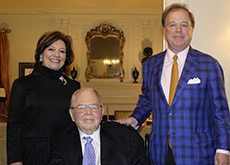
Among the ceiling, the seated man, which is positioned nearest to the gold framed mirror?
the ceiling

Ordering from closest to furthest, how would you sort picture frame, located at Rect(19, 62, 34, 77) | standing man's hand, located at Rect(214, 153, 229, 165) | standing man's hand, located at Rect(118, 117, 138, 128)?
standing man's hand, located at Rect(214, 153, 229, 165), standing man's hand, located at Rect(118, 117, 138, 128), picture frame, located at Rect(19, 62, 34, 77)

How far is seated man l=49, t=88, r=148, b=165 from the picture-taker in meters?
1.54

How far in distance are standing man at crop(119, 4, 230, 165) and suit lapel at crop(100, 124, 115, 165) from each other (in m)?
0.32

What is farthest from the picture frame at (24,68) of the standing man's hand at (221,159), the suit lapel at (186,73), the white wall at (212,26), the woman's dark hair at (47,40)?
the standing man's hand at (221,159)

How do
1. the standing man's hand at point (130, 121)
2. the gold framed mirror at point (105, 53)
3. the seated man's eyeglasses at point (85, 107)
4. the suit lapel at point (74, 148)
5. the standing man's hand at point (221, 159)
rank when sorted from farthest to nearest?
1. the gold framed mirror at point (105, 53)
2. the standing man's hand at point (130, 121)
3. the seated man's eyeglasses at point (85, 107)
4. the suit lapel at point (74, 148)
5. the standing man's hand at point (221, 159)

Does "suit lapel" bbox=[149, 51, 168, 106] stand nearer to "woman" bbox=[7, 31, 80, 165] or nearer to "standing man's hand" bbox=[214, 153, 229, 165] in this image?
"standing man's hand" bbox=[214, 153, 229, 165]

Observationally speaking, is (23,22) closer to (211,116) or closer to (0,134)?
(0,134)

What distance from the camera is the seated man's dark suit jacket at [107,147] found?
1.53m

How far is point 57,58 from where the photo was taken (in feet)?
6.18

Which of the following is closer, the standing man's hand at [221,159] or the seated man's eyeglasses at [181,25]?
the standing man's hand at [221,159]

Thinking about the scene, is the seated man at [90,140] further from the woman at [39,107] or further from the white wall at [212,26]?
the white wall at [212,26]

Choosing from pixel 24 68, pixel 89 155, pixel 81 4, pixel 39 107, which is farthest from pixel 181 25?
pixel 24 68

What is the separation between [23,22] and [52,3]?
159 centimetres

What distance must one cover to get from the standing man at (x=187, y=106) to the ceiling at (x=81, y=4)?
603cm
